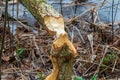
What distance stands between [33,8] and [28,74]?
0.83 m

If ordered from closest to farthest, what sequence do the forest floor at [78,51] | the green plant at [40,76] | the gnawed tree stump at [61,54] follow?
the gnawed tree stump at [61,54] → the green plant at [40,76] → the forest floor at [78,51]

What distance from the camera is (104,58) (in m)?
2.63

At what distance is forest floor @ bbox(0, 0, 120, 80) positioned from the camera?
8.31 ft

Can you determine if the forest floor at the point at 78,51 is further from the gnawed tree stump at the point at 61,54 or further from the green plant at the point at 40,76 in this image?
the gnawed tree stump at the point at 61,54

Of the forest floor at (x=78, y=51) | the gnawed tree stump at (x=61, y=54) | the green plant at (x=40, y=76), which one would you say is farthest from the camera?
the forest floor at (x=78, y=51)

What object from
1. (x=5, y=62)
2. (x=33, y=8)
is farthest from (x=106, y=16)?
(x=33, y=8)

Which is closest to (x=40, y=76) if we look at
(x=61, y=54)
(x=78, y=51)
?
(x=78, y=51)

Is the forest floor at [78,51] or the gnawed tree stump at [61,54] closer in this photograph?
the gnawed tree stump at [61,54]

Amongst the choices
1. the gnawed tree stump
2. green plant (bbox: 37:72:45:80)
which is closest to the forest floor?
green plant (bbox: 37:72:45:80)

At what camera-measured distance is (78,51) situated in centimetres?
282

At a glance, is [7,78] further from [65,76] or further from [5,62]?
[65,76]

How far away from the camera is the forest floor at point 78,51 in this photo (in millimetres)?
2533

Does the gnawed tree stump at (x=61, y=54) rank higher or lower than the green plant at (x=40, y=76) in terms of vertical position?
higher

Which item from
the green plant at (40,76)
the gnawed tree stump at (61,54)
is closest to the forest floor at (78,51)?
the green plant at (40,76)
